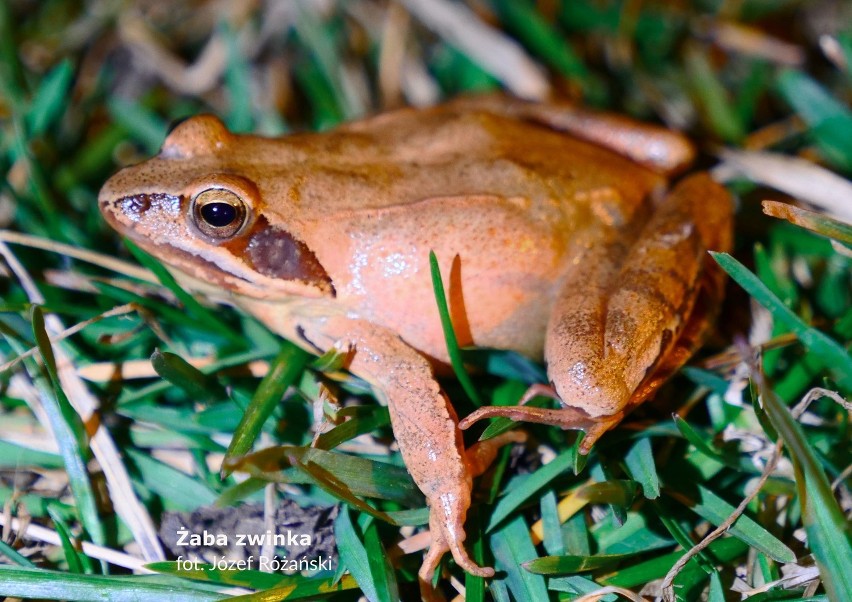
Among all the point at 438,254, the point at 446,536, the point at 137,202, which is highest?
the point at 137,202

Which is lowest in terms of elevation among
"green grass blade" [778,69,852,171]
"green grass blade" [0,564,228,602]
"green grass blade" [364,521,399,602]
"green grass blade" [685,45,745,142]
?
"green grass blade" [364,521,399,602]

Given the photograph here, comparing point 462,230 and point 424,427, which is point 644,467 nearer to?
point 424,427

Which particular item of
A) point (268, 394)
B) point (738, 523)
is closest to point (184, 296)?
point (268, 394)

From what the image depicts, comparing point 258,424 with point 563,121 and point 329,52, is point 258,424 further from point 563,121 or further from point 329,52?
point 329,52

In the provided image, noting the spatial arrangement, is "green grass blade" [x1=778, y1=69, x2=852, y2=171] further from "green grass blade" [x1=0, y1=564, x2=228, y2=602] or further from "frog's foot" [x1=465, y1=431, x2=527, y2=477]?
"green grass blade" [x1=0, y1=564, x2=228, y2=602]

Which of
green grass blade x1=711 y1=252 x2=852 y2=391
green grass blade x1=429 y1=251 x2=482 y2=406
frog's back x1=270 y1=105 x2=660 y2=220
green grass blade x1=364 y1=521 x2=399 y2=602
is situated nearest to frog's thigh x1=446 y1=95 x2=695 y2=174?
frog's back x1=270 y1=105 x2=660 y2=220

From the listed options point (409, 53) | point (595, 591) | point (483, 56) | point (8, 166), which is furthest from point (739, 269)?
point (8, 166)
